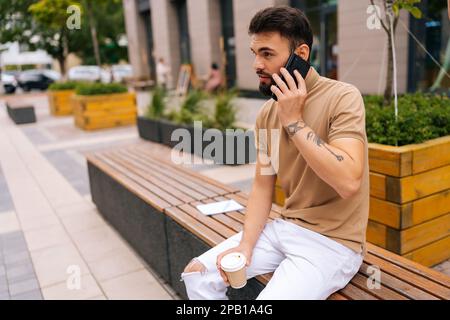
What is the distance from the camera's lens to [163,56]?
21562mm

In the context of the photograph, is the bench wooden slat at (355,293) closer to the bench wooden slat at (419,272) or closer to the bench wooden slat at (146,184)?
the bench wooden slat at (419,272)

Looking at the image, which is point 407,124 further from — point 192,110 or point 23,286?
point 192,110

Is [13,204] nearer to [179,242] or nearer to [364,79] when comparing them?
[179,242]

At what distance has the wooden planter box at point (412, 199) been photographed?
3025mm

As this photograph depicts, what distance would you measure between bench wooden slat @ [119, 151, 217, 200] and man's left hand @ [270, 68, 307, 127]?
177 centimetres

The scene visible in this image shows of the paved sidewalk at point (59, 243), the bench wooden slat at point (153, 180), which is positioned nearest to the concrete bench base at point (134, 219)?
the paved sidewalk at point (59, 243)

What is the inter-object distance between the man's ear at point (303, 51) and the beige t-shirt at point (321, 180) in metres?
0.08

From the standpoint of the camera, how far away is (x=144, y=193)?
3.54m

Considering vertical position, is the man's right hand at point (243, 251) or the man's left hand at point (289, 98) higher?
the man's left hand at point (289, 98)

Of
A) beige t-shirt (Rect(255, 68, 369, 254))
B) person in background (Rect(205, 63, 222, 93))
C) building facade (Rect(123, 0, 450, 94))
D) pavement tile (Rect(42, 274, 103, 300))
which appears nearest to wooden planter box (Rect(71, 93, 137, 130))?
building facade (Rect(123, 0, 450, 94))

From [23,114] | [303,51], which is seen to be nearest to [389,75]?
[303,51]
